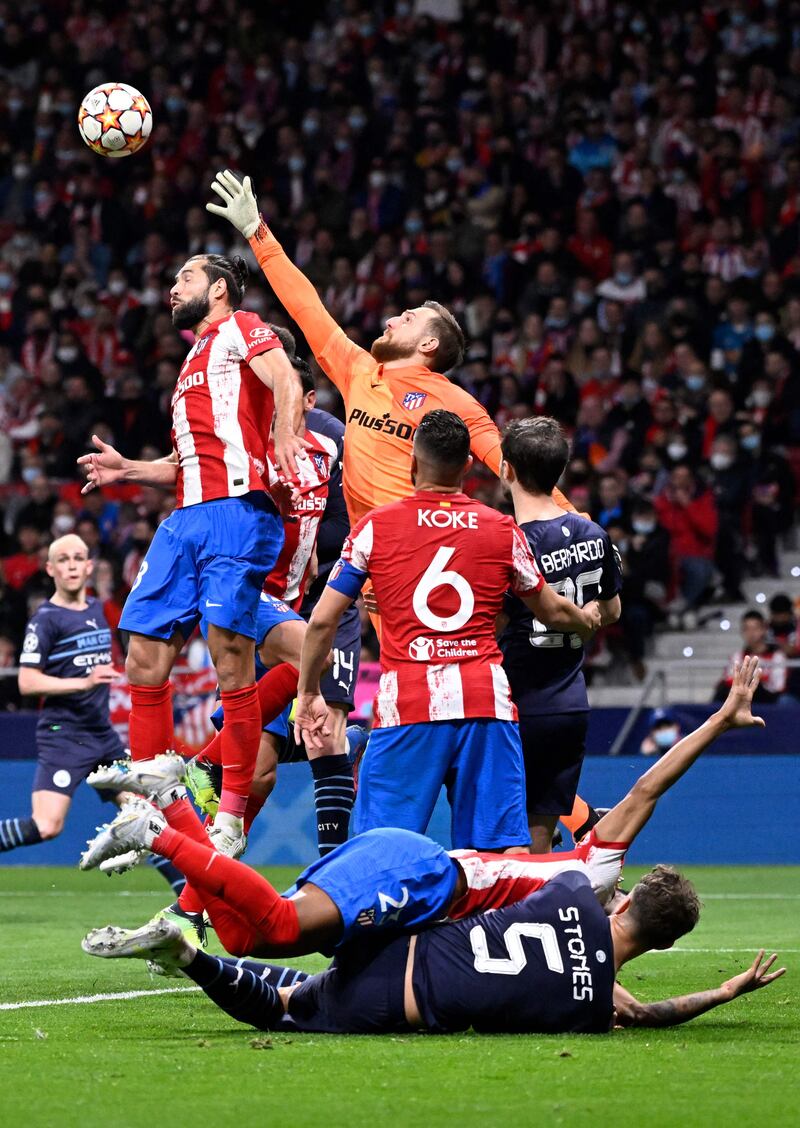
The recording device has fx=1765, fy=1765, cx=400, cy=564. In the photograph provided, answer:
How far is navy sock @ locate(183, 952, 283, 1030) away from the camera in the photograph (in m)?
5.34

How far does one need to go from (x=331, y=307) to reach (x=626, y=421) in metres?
4.16

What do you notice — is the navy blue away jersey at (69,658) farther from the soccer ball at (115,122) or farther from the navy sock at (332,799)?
the navy sock at (332,799)

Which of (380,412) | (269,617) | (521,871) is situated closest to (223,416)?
(380,412)

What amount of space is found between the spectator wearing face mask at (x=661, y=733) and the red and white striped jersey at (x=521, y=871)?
27.8 ft

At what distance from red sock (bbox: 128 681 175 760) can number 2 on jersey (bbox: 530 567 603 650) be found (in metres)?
1.56

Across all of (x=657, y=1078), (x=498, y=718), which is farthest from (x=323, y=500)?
(x=657, y=1078)

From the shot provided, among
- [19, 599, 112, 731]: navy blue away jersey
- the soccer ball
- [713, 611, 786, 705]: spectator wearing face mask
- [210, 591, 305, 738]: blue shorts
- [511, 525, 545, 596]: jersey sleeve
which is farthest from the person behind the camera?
[713, 611, 786, 705]: spectator wearing face mask

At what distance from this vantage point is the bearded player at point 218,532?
7.36 m

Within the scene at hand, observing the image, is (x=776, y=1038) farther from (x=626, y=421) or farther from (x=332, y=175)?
(x=332, y=175)

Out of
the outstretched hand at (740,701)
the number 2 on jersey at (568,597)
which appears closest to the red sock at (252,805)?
the number 2 on jersey at (568,597)

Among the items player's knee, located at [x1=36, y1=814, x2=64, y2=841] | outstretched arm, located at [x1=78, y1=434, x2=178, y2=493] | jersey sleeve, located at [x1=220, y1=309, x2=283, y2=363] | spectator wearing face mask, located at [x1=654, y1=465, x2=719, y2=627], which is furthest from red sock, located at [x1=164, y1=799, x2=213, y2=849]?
spectator wearing face mask, located at [x1=654, y1=465, x2=719, y2=627]

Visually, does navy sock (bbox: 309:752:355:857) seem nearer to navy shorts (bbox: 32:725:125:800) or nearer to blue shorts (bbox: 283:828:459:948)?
blue shorts (bbox: 283:828:459:948)

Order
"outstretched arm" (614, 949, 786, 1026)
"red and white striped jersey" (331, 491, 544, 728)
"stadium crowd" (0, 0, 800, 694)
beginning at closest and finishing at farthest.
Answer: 1. "outstretched arm" (614, 949, 786, 1026)
2. "red and white striped jersey" (331, 491, 544, 728)
3. "stadium crowd" (0, 0, 800, 694)

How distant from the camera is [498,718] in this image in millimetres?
6230
